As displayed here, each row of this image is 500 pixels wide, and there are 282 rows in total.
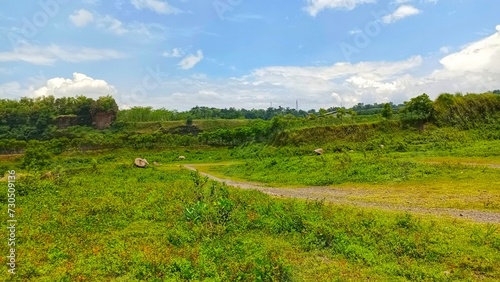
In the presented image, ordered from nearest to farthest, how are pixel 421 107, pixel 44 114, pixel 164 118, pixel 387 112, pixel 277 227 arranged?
pixel 277 227 → pixel 421 107 → pixel 387 112 → pixel 44 114 → pixel 164 118

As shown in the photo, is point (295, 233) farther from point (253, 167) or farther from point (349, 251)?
point (253, 167)

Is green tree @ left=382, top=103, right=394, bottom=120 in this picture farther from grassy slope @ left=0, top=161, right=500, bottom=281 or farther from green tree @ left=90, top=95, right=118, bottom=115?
green tree @ left=90, top=95, right=118, bottom=115

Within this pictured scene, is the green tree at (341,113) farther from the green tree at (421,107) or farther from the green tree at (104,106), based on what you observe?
the green tree at (104,106)

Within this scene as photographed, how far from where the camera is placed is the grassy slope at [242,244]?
8922 mm

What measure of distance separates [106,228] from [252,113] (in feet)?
585

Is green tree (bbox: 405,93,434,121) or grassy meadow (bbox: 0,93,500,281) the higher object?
green tree (bbox: 405,93,434,121)

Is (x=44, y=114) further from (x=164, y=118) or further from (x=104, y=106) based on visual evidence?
(x=164, y=118)

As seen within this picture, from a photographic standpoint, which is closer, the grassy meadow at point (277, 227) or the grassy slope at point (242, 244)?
the grassy slope at point (242, 244)

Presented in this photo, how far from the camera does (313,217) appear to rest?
533 inches

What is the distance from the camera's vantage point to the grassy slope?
8922 millimetres

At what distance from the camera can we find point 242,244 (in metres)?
10.8

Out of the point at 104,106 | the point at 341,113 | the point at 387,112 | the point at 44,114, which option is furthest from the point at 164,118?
the point at 387,112

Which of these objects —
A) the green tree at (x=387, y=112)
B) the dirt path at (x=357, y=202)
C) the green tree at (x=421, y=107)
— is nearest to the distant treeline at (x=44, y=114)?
the green tree at (x=387, y=112)

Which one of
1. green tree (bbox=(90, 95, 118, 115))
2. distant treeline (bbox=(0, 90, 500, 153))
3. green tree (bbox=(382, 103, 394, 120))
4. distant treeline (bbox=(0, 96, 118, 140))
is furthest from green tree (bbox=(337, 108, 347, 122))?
green tree (bbox=(90, 95, 118, 115))
